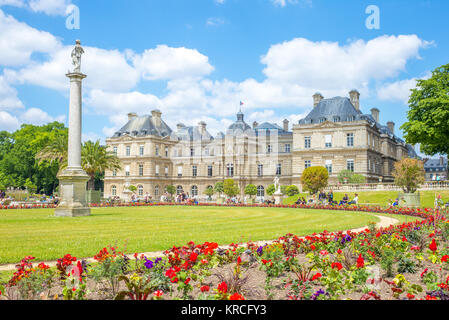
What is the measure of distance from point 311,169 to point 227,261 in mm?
37192

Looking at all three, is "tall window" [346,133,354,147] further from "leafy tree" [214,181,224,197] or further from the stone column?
the stone column

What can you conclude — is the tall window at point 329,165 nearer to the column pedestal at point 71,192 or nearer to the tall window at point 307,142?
the tall window at point 307,142

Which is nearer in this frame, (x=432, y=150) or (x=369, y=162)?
(x=432, y=150)

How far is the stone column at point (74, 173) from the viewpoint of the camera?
19.6m

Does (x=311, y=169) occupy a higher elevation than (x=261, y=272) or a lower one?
higher

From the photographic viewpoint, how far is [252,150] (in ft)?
219

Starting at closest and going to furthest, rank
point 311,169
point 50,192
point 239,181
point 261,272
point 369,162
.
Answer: point 261,272 < point 311,169 < point 369,162 < point 239,181 < point 50,192

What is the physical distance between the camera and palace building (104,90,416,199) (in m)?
55.3

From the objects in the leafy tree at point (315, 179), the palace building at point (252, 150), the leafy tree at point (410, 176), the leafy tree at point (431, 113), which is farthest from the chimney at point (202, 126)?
the leafy tree at point (410, 176)

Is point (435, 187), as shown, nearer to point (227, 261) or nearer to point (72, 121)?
point (72, 121)

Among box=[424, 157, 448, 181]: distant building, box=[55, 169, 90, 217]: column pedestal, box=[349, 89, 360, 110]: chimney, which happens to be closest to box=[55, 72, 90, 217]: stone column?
box=[55, 169, 90, 217]: column pedestal

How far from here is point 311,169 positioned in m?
43.7

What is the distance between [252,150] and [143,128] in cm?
2019

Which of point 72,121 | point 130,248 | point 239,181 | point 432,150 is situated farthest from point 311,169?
point 130,248
